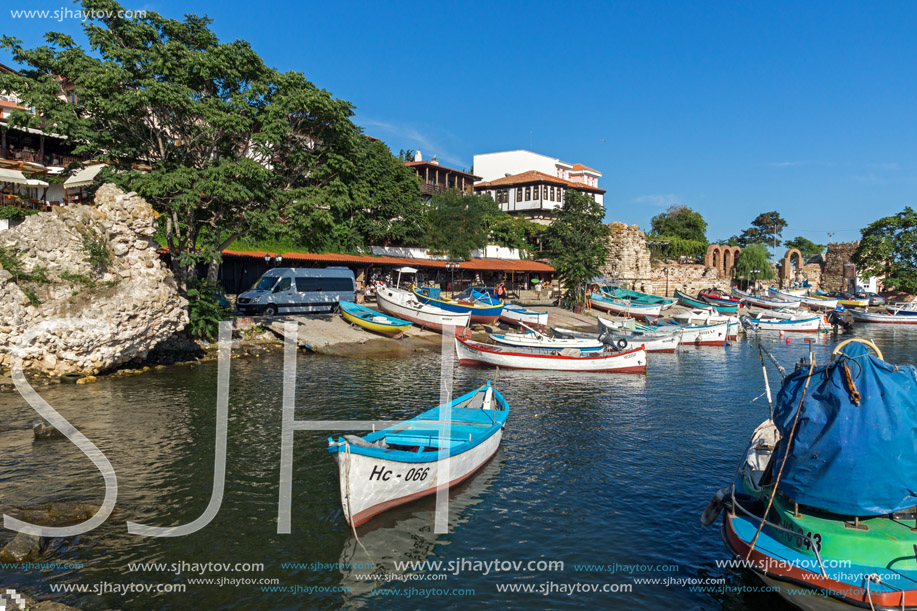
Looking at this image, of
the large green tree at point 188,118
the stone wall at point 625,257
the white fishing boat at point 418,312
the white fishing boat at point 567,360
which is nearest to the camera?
the large green tree at point 188,118

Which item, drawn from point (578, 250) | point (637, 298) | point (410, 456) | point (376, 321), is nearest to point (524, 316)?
point (376, 321)

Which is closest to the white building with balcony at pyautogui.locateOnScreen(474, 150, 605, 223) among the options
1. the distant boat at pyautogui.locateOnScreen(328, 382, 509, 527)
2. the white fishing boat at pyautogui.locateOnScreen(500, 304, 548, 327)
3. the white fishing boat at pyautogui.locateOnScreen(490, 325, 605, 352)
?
the white fishing boat at pyautogui.locateOnScreen(500, 304, 548, 327)

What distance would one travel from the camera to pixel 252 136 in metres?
27.8

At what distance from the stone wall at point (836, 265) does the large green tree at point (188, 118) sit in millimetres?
89834

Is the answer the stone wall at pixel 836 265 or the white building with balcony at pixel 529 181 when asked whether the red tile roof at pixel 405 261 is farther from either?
the stone wall at pixel 836 265

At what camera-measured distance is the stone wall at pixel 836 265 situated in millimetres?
88938

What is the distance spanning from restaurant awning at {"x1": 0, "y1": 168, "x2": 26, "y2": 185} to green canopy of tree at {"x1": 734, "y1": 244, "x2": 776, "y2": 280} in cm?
8682

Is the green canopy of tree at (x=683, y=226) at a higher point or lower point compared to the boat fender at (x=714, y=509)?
higher

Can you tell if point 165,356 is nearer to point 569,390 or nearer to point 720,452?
point 569,390

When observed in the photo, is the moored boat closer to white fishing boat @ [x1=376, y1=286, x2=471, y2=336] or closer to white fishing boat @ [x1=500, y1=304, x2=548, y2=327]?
white fishing boat @ [x1=376, y1=286, x2=471, y2=336]

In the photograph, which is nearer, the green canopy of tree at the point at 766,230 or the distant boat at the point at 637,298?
the distant boat at the point at 637,298

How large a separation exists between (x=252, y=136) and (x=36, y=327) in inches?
507

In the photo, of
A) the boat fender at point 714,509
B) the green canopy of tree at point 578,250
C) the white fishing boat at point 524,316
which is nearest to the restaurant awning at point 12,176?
the white fishing boat at point 524,316

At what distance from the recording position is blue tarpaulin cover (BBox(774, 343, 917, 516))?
8445 millimetres
